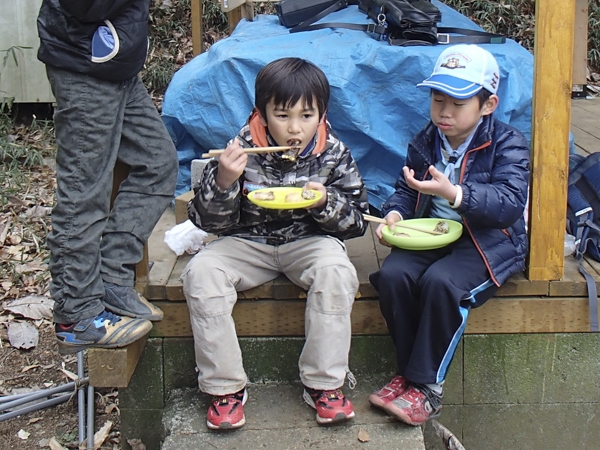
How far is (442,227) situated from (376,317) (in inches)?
19.2

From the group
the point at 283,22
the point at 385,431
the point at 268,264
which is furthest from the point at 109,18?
the point at 283,22

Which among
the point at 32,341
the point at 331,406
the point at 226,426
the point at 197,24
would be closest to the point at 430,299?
the point at 331,406

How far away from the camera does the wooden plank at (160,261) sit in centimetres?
301

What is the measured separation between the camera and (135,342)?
2902 mm

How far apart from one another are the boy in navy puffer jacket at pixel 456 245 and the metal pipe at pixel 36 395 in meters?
1.55

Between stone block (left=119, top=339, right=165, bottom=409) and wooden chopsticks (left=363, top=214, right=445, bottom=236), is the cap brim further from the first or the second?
stone block (left=119, top=339, right=165, bottom=409)

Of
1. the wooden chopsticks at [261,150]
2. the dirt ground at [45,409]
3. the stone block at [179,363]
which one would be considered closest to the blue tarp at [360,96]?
the dirt ground at [45,409]

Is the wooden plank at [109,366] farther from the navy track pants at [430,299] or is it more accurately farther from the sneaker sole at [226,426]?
the navy track pants at [430,299]

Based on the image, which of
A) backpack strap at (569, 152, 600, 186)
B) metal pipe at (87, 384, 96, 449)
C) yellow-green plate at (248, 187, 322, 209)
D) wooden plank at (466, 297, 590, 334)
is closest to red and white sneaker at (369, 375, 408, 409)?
wooden plank at (466, 297, 590, 334)

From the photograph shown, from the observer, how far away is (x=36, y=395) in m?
3.49

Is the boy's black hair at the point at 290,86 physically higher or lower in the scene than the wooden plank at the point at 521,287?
higher

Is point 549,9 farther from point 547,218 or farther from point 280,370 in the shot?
point 280,370

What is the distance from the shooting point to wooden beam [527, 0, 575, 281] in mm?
2674

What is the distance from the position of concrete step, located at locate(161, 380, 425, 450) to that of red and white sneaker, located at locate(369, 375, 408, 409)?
50 mm
